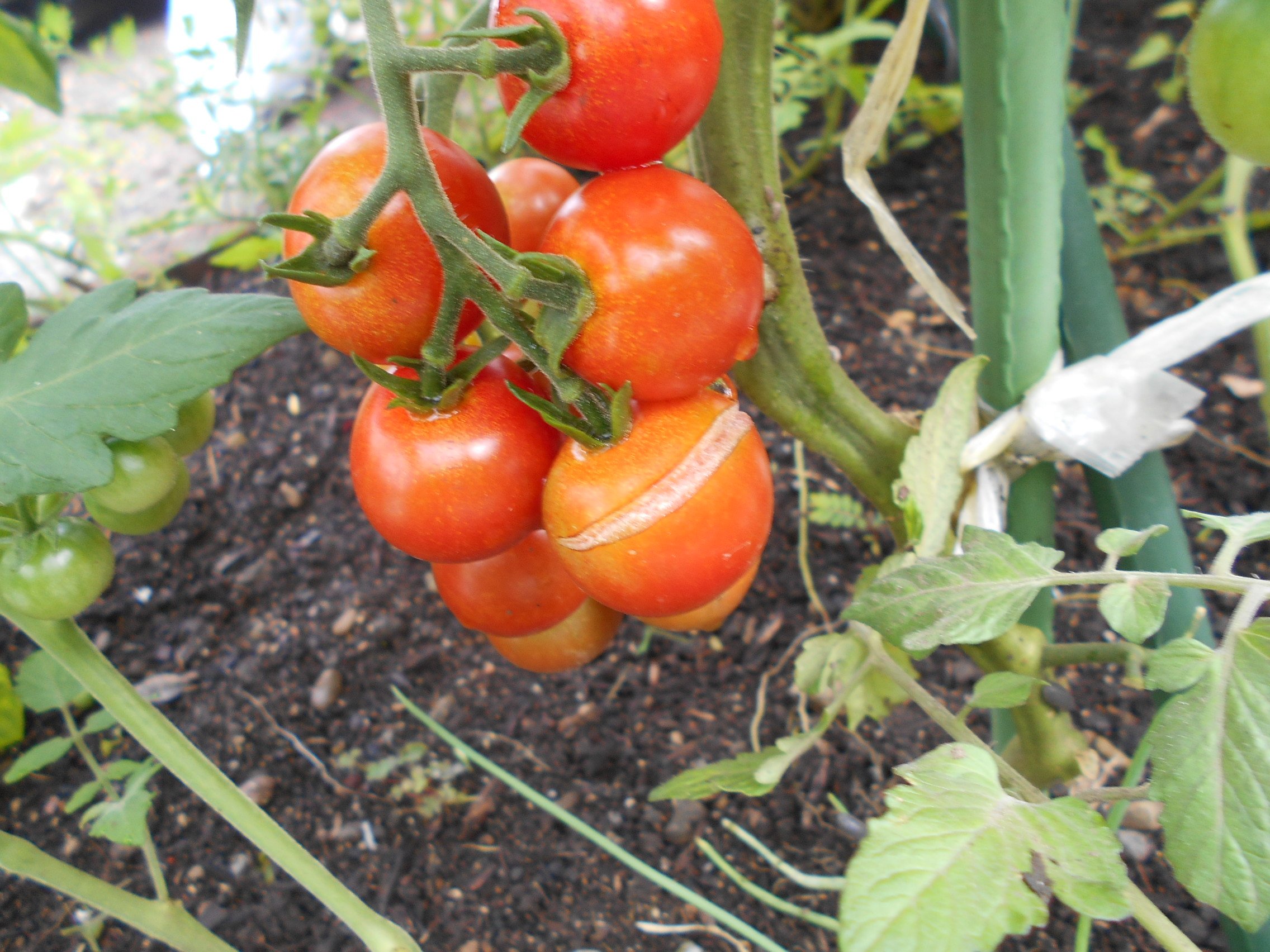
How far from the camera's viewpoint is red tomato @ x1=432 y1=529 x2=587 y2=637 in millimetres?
588

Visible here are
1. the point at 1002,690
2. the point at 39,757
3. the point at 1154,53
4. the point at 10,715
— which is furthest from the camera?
the point at 1154,53

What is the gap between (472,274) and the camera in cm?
44

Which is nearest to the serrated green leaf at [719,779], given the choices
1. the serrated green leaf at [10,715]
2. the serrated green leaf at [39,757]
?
the serrated green leaf at [39,757]

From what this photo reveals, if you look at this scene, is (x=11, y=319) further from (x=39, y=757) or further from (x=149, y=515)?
(x=39, y=757)

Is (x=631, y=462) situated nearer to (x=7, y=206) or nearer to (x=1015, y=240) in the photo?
(x=1015, y=240)

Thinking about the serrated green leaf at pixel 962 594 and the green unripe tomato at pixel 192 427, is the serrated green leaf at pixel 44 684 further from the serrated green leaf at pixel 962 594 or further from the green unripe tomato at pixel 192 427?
the serrated green leaf at pixel 962 594

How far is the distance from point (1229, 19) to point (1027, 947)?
66 cm

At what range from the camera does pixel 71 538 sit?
561 millimetres

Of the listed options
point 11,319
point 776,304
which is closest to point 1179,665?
point 776,304

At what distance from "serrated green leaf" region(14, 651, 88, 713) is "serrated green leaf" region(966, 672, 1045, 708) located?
0.80m

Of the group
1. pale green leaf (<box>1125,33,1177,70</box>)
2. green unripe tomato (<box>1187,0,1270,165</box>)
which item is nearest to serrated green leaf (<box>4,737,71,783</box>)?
green unripe tomato (<box>1187,0,1270,165</box>)

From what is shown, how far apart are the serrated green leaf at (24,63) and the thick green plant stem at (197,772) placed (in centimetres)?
42

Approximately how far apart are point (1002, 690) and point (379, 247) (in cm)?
42

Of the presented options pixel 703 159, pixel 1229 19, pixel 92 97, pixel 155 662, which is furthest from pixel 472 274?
pixel 92 97
